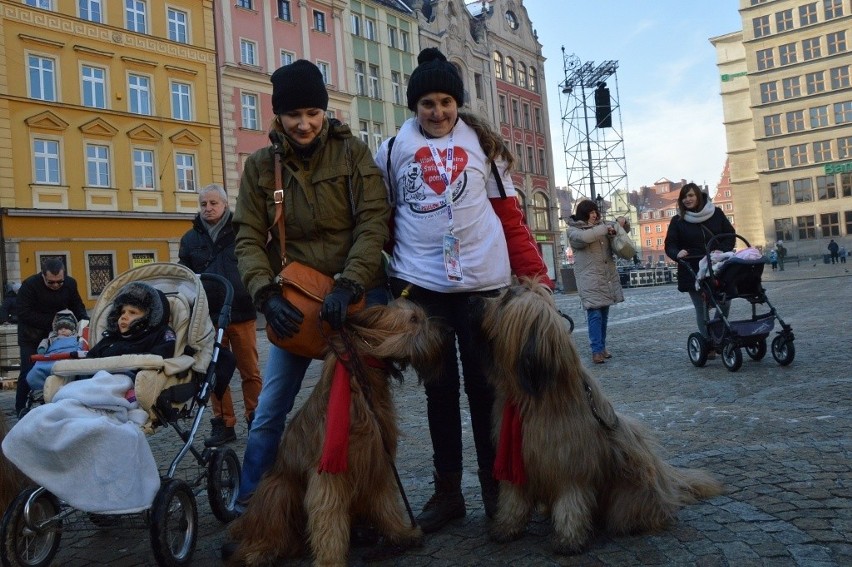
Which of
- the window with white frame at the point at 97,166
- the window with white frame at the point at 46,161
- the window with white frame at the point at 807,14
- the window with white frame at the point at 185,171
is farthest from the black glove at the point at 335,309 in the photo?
the window with white frame at the point at 807,14

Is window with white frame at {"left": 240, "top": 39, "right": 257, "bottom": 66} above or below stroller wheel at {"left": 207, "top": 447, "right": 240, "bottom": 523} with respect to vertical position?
above

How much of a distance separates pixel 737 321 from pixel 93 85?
86.5ft

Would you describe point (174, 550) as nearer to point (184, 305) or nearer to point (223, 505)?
point (223, 505)

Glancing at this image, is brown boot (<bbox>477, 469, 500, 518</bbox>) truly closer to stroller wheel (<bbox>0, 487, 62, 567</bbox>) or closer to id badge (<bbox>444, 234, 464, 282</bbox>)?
id badge (<bbox>444, 234, 464, 282</bbox>)

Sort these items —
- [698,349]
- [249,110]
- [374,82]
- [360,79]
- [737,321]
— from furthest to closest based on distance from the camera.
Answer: [374,82] → [360,79] → [249,110] → [698,349] → [737,321]

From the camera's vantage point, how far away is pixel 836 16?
6738 cm

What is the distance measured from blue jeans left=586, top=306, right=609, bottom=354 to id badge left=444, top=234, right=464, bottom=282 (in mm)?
6172

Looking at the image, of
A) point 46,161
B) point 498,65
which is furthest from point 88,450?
point 498,65

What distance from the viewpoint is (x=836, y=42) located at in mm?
67438

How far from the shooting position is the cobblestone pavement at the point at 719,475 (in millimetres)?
3154

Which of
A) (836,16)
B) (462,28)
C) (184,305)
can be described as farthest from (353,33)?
(836,16)

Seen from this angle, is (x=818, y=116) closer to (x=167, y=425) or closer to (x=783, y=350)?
(x=783, y=350)

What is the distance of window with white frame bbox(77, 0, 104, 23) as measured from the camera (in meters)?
27.8

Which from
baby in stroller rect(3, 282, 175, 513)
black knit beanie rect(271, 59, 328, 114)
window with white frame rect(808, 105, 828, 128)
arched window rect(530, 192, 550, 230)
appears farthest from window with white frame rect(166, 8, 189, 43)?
window with white frame rect(808, 105, 828, 128)
